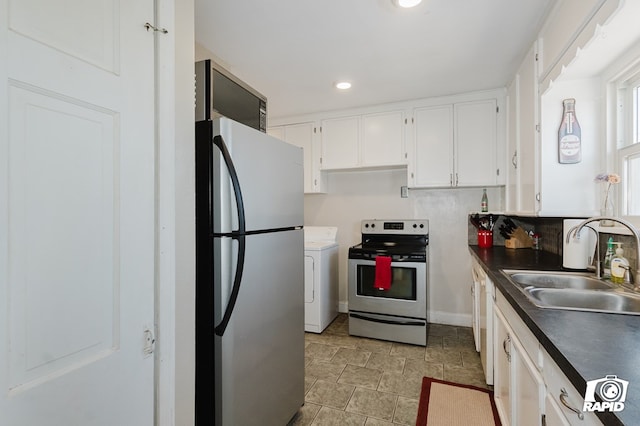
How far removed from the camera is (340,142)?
3.53m

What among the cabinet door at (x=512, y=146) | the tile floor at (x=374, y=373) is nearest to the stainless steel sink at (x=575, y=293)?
the cabinet door at (x=512, y=146)

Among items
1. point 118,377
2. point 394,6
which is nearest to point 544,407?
point 118,377

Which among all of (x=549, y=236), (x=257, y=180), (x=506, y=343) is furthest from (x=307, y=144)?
(x=506, y=343)

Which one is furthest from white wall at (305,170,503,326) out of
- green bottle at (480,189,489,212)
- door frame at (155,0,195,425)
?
door frame at (155,0,195,425)

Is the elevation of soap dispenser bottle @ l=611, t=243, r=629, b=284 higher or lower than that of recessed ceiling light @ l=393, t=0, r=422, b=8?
lower

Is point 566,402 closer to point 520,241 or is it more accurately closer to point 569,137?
point 569,137

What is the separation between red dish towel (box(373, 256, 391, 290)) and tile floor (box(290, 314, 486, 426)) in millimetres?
564

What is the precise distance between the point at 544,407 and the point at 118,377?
1.31 meters

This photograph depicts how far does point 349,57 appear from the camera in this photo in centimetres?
227

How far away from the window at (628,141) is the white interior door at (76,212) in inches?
88.3

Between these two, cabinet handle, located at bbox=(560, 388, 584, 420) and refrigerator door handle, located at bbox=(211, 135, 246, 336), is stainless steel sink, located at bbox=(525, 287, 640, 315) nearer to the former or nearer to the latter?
cabinet handle, located at bbox=(560, 388, 584, 420)

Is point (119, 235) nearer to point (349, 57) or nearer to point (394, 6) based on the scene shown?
point (394, 6)

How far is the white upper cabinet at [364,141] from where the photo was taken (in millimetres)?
3299

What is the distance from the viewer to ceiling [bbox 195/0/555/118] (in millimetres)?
1725
